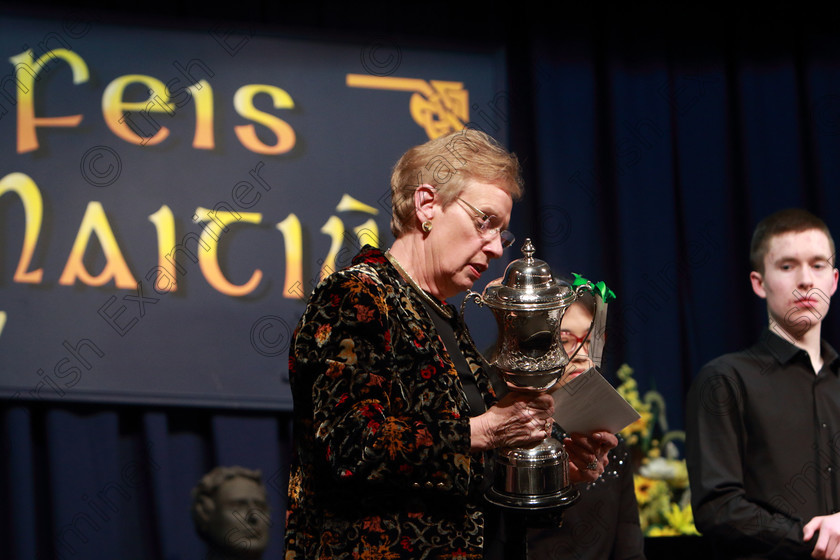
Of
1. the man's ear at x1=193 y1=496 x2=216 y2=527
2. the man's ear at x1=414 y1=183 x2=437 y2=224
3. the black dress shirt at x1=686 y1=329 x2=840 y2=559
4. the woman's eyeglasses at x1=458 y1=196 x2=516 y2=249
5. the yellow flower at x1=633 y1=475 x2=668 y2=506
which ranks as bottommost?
the yellow flower at x1=633 y1=475 x2=668 y2=506

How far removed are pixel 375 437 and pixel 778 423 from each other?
4.74 feet

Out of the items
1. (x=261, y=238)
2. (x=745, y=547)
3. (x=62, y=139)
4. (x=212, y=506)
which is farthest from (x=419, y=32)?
(x=745, y=547)

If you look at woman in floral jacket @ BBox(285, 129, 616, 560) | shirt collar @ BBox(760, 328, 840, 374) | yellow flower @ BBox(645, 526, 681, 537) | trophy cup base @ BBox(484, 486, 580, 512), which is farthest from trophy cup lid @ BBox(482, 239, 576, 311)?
yellow flower @ BBox(645, 526, 681, 537)

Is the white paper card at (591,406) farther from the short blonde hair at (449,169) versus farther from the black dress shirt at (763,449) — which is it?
the black dress shirt at (763,449)

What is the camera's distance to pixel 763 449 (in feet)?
7.14

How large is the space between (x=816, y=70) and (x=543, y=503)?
2859 mm

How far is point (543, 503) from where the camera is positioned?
1438 mm

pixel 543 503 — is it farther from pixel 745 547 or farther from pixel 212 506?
pixel 212 506

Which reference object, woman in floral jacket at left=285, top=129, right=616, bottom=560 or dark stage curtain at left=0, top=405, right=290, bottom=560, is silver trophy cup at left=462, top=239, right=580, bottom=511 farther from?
dark stage curtain at left=0, top=405, right=290, bottom=560

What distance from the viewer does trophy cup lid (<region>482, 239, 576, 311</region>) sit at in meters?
1.47

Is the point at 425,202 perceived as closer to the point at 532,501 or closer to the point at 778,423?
the point at 532,501

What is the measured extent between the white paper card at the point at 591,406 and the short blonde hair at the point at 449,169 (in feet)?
1.26

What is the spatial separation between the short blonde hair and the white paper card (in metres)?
0.38

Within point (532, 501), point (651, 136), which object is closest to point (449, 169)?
point (532, 501)
